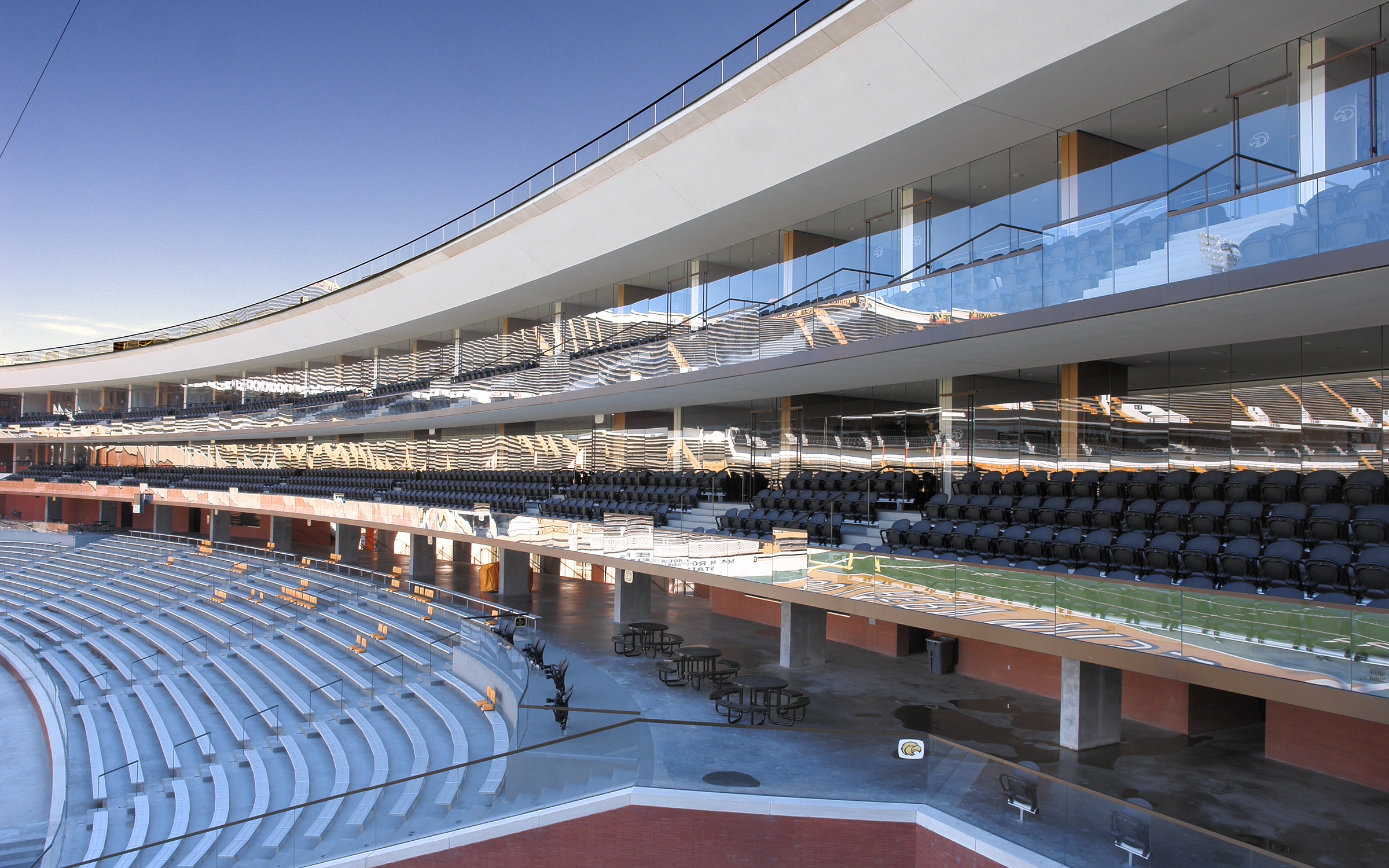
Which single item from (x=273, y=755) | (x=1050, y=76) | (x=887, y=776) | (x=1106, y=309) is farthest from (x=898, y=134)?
(x=273, y=755)

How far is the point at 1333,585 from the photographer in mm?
7840

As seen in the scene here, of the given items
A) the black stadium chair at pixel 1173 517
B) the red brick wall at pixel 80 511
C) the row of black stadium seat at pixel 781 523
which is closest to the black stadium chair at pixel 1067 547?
the black stadium chair at pixel 1173 517

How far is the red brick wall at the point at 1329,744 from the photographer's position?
9.25 meters

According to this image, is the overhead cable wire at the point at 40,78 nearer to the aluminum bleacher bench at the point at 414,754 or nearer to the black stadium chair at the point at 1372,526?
the aluminum bleacher bench at the point at 414,754

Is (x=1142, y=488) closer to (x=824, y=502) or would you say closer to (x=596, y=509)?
(x=824, y=502)

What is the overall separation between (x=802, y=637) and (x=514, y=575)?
10880mm

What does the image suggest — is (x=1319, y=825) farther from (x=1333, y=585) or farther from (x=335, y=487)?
(x=335, y=487)

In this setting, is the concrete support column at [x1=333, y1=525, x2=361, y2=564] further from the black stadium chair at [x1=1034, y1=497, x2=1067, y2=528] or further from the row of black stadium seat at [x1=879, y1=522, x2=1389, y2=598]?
the black stadium chair at [x1=1034, y1=497, x2=1067, y2=528]

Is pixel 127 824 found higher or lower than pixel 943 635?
lower

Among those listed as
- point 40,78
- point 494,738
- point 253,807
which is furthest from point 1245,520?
point 40,78

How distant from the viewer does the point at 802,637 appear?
586 inches

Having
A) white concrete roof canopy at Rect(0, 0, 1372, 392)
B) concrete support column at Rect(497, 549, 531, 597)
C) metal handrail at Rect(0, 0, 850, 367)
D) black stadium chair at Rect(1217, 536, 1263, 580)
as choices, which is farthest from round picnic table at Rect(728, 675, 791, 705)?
concrete support column at Rect(497, 549, 531, 597)

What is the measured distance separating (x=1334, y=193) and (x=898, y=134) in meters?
6.74

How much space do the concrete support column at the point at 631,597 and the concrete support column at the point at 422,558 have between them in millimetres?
9949
